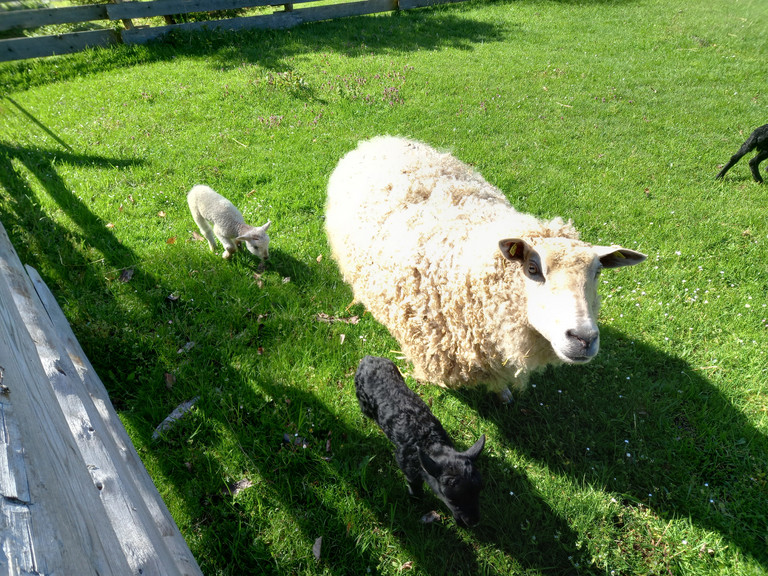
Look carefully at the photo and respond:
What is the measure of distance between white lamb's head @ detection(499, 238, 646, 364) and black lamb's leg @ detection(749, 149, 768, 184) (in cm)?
518

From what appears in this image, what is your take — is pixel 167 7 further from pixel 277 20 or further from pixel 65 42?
pixel 277 20

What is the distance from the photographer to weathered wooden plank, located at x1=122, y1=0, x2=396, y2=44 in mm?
10875

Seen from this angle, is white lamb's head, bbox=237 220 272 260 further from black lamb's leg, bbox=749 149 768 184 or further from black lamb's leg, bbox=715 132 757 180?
black lamb's leg, bbox=749 149 768 184

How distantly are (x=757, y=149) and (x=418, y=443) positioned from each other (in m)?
6.68

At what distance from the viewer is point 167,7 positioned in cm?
1084

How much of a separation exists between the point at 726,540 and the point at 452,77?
9.46 m

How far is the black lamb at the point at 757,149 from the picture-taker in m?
5.58

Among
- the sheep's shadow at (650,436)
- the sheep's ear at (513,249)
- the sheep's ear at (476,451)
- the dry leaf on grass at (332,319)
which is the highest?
the sheep's ear at (513,249)

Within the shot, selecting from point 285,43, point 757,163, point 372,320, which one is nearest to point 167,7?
point 285,43

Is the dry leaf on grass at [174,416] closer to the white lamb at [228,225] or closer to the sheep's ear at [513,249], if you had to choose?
the white lamb at [228,225]

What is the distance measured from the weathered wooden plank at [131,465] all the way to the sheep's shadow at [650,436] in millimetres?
2375

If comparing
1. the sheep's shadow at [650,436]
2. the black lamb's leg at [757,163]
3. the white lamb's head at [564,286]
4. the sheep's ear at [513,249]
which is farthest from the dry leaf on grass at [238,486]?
the black lamb's leg at [757,163]

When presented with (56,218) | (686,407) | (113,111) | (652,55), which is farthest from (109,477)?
(652,55)

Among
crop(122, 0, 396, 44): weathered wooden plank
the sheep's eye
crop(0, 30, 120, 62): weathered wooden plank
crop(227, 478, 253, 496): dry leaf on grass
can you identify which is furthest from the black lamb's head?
crop(122, 0, 396, 44): weathered wooden plank
